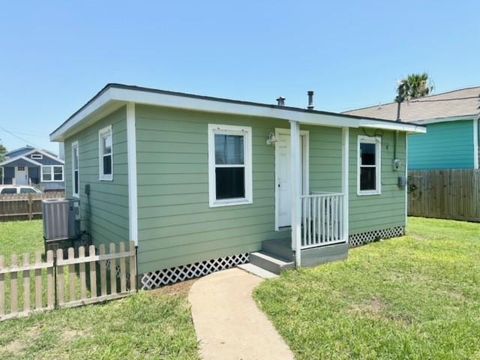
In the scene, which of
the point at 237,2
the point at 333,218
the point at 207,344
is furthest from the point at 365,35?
the point at 207,344

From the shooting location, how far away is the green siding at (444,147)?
11.8 metres

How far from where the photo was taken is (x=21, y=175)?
3388 cm

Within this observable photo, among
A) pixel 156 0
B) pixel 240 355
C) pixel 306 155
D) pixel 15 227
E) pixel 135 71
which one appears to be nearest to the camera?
pixel 240 355

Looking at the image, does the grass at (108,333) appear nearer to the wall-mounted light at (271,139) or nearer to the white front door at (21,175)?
the wall-mounted light at (271,139)

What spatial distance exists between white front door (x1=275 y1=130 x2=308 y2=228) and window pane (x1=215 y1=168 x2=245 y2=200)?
84 centimetres

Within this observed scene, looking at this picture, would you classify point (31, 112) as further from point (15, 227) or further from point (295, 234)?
point (295, 234)

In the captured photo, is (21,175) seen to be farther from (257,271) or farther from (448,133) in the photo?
(448,133)

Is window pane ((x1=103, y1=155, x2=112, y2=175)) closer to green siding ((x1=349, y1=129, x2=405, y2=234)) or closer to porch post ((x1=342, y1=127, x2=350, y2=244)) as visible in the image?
porch post ((x1=342, y1=127, x2=350, y2=244))

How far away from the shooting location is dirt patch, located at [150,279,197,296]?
15.2 feet

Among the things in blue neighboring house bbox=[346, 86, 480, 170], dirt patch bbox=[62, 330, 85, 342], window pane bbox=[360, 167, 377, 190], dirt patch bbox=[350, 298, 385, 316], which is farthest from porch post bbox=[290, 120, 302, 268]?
blue neighboring house bbox=[346, 86, 480, 170]

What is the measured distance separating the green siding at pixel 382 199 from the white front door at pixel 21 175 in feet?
121

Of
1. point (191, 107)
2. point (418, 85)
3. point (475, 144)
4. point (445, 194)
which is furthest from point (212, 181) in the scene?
point (418, 85)

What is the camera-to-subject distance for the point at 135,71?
1230 centimetres

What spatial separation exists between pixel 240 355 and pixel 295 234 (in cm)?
287
